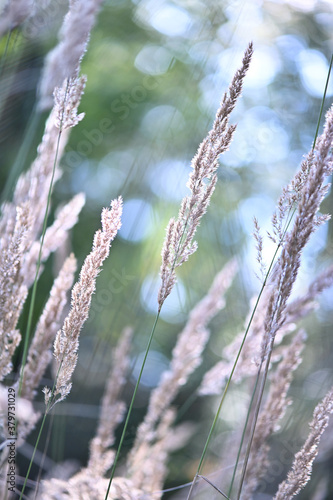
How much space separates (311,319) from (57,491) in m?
1.61

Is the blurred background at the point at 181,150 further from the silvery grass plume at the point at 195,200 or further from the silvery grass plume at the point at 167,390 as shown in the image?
the silvery grass plume at the point at 195,200

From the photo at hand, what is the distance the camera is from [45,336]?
31.6 inches

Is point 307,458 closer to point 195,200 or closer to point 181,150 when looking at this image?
point 195,200

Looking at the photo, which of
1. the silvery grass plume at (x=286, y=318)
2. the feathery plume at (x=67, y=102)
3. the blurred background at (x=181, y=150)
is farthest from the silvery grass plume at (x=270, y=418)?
the blurred background at (x=181, y=150)

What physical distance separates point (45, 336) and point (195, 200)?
358 mm

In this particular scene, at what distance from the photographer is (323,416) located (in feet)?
2.21

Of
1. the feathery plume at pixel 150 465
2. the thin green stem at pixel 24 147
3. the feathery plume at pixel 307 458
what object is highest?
the thin green stem at pixel 24 147

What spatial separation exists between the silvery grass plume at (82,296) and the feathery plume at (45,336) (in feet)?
0.46

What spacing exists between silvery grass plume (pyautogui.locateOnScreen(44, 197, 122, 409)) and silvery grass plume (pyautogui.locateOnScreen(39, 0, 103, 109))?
0.20 metres

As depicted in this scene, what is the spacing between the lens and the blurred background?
206cm

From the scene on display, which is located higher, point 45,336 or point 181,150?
point 181,150

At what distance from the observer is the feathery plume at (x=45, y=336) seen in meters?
0.80

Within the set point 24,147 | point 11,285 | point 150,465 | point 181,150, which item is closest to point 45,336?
point 11,285

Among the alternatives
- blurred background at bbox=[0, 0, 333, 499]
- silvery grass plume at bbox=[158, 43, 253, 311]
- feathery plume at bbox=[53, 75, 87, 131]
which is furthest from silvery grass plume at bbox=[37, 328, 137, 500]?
blurred background at bbox=[0, 0, 333, 499]
